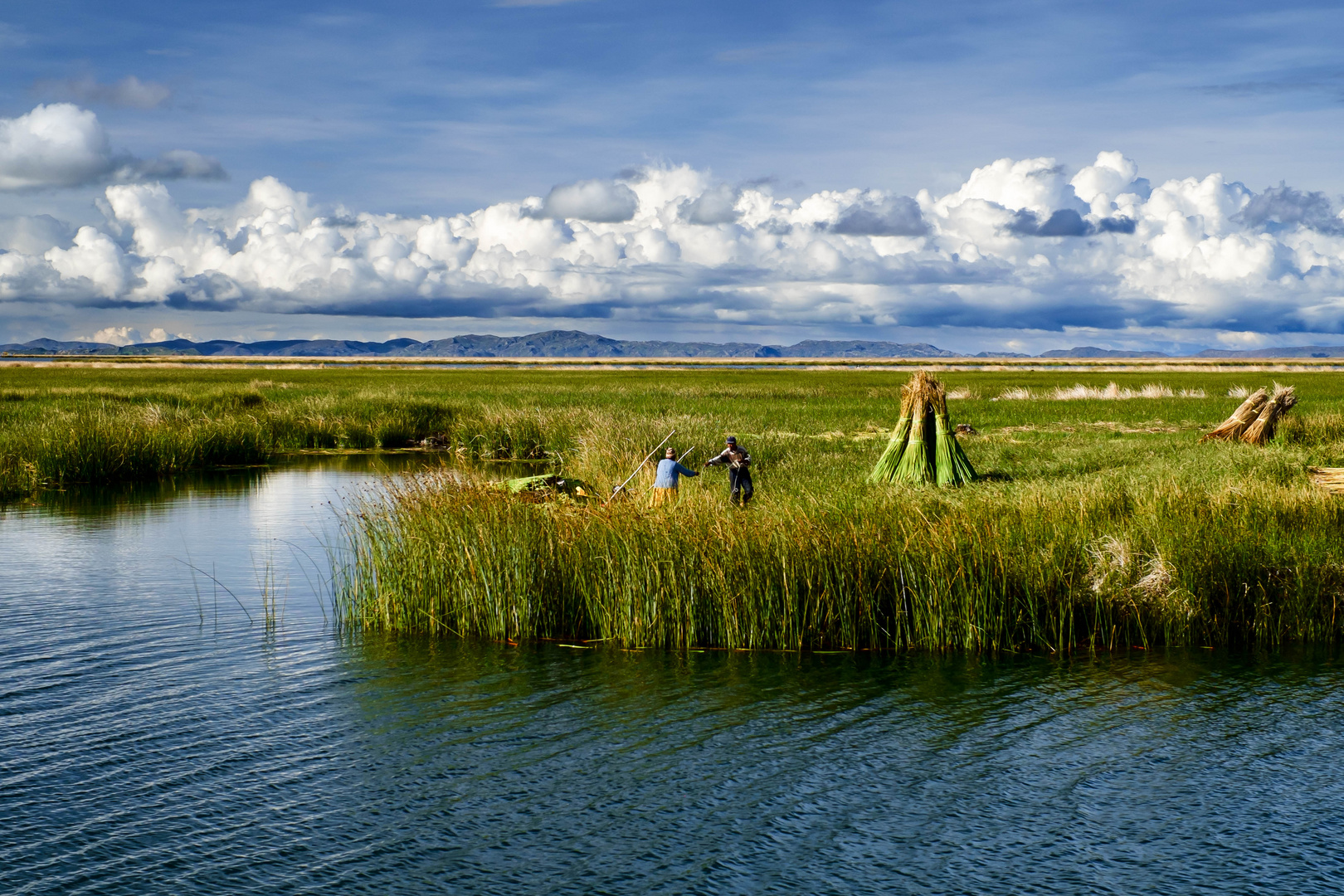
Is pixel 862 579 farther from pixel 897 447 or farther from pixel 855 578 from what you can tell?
pixel 897 447

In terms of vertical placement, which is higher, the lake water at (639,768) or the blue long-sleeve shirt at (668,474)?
the blue long-sleeve shirt at (668,474)

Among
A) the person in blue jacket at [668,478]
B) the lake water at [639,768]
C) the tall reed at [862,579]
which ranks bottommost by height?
the lake water at [639,768]

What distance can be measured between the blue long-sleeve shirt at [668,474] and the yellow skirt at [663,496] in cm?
21

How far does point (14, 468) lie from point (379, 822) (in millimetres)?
28281

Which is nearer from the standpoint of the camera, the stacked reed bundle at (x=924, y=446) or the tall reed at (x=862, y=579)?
the tall reed at (x=862, y=579)

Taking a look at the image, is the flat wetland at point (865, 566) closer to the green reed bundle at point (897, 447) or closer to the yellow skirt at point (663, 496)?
the yellow skirt at point (663, 496)

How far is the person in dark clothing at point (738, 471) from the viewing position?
1927 cm

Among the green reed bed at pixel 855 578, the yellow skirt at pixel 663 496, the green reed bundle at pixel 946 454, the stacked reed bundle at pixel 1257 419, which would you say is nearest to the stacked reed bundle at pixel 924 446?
the green reed bundle at pixel 946 454

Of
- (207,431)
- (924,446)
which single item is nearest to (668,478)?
(924,446)

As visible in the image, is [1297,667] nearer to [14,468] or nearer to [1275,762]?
[1275,762]

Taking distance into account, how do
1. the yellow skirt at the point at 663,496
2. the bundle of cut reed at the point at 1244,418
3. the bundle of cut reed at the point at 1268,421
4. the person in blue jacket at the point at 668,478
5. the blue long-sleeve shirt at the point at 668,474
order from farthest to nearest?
1. the bundle of cut reed at the point at 1244,418
2. the bundle of cut reed at the point at 1268,421
3. the blue long-sleeve shirt at the point at 668,474
4. the person in blue jacket at the point at 668,478
5. the yellow skirt at the point at 663,496

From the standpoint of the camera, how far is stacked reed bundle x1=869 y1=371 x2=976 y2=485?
21828 mm

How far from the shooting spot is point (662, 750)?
1070 centimetres

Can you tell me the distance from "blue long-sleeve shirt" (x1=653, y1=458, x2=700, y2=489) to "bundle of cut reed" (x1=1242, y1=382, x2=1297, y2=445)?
18305mm
